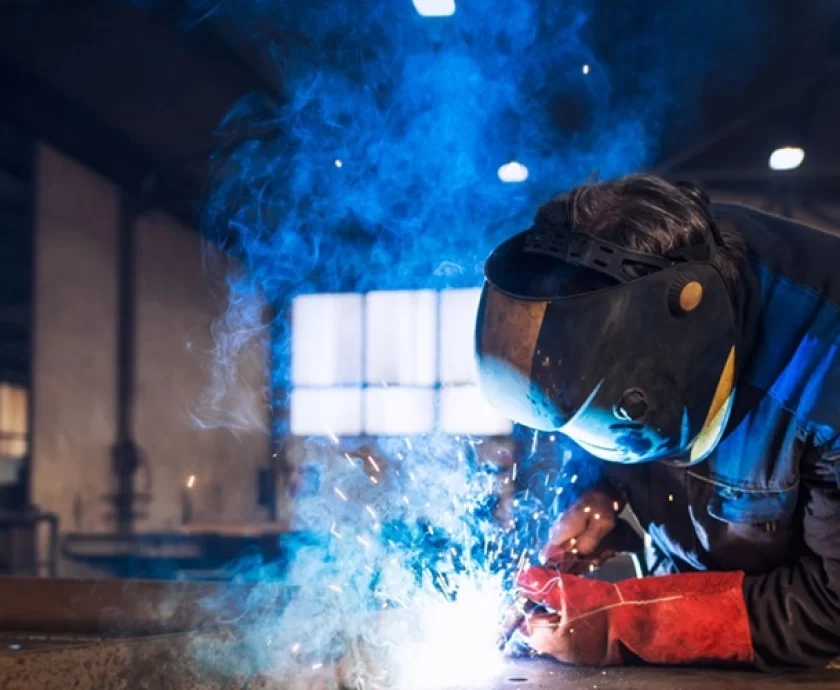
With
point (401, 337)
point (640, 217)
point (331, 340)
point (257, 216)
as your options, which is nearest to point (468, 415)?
point (401, 337)

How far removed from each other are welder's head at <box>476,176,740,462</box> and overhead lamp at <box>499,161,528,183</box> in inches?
146

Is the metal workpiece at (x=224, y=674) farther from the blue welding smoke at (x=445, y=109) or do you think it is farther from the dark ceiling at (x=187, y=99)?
the dark ceiling at (x=187, y=99)

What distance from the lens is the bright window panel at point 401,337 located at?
5.73 metres

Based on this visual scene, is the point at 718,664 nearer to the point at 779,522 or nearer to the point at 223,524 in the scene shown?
the point at 779,522

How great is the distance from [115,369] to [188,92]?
2661 mm

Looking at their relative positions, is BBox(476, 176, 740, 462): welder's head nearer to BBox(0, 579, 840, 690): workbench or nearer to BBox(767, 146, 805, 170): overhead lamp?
BBox(0, 579, 840, 690): workbench

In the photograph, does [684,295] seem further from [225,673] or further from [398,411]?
[398,411]

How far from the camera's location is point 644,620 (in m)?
1.27

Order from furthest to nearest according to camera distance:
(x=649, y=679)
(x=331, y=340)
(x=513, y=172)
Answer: (x=331, y=340), (x=513, y=172), (x=649, y=679)

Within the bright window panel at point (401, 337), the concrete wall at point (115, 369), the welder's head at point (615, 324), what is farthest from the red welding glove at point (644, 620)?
the concrete wall at point (115, 369)

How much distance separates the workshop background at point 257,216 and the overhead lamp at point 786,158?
0.7 inches

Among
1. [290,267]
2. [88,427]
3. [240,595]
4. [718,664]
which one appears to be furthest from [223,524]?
[718,664]

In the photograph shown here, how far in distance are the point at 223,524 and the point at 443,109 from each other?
170 inches

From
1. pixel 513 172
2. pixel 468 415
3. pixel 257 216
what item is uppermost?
pixel 513 172
